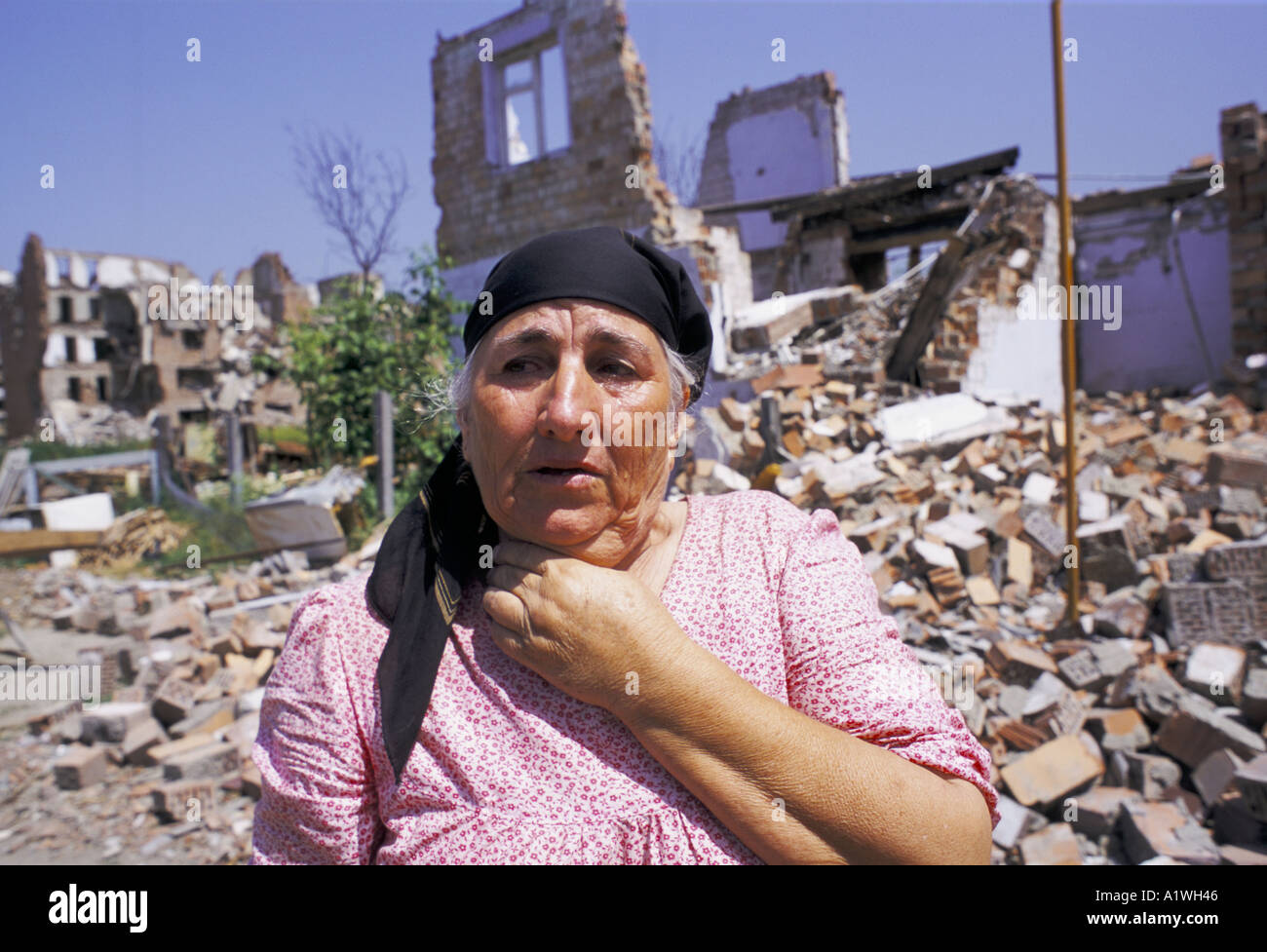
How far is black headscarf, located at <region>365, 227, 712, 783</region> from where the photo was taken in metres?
1.39

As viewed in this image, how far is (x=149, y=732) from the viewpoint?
468 centimetres

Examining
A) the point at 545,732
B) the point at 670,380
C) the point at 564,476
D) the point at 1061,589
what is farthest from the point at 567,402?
the point at 1061,589

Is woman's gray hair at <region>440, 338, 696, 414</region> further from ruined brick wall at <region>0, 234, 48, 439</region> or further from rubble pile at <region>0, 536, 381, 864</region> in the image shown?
ruined brick wall at <region>0, 234, 48, 439</region>

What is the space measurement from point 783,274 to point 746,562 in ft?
45.2

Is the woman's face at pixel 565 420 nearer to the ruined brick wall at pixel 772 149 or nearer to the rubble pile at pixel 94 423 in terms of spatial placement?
the ruined brick wall at pixel 772 149

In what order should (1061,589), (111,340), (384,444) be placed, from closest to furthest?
(1061,589) → (384,444) → (111,340)

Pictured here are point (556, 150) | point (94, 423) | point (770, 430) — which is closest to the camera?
point (770, 430)

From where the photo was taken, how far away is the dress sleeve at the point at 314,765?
1351 millimetres

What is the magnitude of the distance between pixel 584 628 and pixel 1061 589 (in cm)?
485

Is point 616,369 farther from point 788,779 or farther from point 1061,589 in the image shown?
point 1061,589

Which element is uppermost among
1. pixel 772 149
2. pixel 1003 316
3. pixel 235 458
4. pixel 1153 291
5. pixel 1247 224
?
pixel 772 149

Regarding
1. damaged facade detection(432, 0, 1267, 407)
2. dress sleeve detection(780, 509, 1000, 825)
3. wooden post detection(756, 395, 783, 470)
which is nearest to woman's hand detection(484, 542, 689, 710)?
dress sleeve detection(780, 509, 1000, 825)
